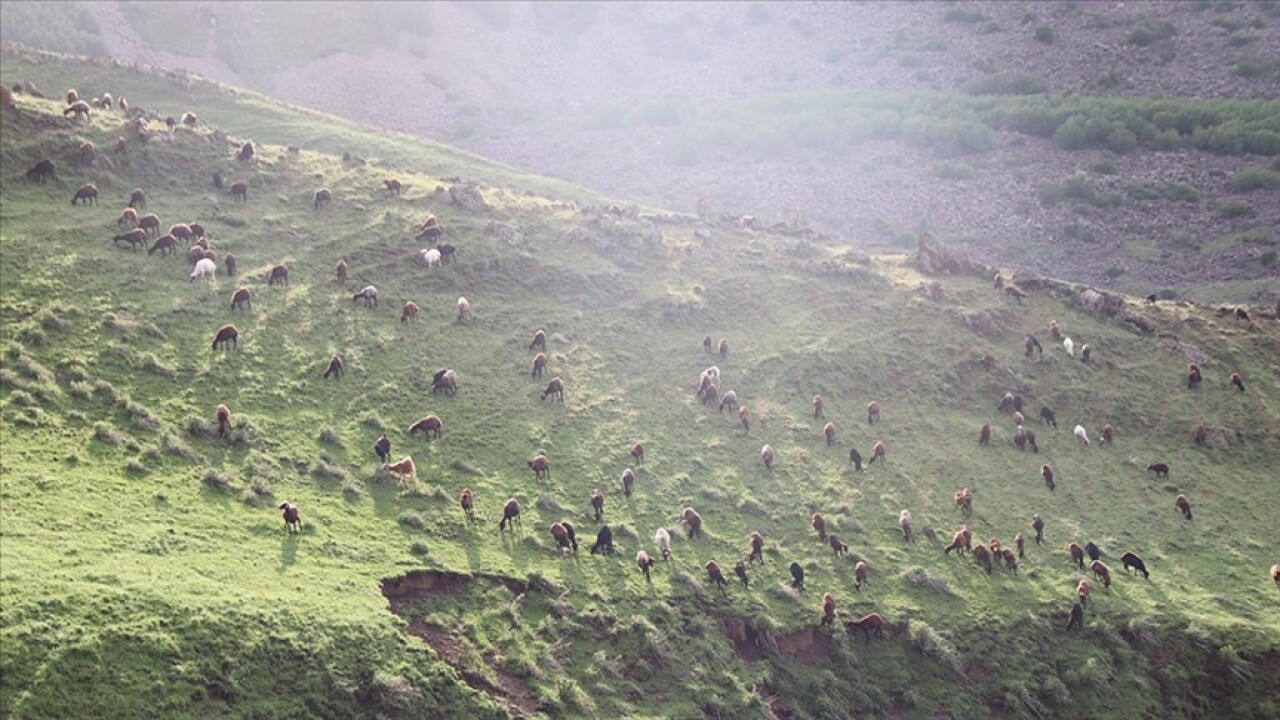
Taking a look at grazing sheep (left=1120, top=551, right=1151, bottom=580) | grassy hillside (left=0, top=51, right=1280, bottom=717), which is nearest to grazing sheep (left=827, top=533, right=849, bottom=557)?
grassy hillside (left=0, top=51, right=1280, bottom=717)

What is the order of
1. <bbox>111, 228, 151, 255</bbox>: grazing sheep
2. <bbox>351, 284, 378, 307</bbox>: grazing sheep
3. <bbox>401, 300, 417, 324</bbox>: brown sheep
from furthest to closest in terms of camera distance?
<bbox>351, 284, 378, 307</bbox>: grazing sheep
<bbox>401, 300, 417, 324</bbox>: brown sheep
<bbox>111, 228, 151, 255</bbox>: grazing sheep

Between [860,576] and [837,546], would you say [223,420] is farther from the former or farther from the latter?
[860,576]

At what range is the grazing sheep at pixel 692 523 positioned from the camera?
36.8m

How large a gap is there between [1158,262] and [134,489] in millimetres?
90942

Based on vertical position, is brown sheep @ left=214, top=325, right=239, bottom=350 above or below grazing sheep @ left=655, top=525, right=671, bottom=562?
above

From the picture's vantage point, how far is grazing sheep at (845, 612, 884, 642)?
33.8m

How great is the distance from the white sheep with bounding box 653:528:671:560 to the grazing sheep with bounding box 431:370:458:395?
40.0 ft

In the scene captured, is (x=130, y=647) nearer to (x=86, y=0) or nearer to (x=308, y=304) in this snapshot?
(x=308, y=304)

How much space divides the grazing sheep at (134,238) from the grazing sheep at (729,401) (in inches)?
1095

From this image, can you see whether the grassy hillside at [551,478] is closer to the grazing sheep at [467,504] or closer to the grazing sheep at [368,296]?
the grazing sheep at [368,296]

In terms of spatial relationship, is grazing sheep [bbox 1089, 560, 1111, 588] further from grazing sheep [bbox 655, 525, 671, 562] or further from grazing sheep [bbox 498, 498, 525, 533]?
grazing sheep [bbox 498, 498, 525, 533]

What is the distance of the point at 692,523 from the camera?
3675 cm

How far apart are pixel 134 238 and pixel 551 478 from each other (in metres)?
23.5

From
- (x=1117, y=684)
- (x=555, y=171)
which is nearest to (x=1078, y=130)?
(x=555, y=171)
